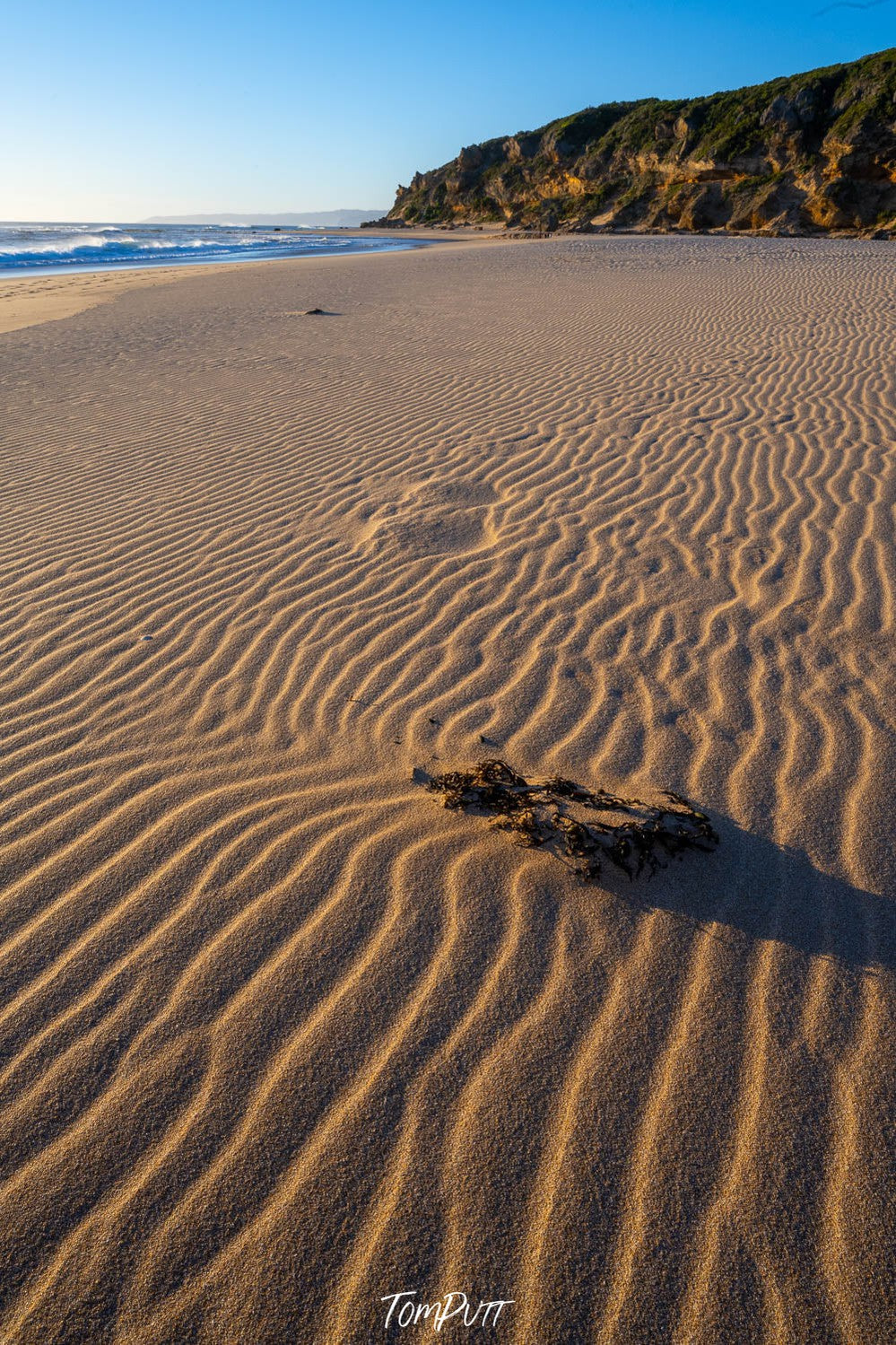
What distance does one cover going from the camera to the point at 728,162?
35219 mm

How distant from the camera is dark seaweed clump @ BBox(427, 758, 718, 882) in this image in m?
2.62

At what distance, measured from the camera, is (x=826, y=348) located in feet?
31.6

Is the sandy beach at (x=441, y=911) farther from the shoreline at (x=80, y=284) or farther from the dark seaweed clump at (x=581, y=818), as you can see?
the shoreline at (x=80, y=284)

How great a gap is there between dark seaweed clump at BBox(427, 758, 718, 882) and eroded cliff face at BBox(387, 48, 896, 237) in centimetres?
3119

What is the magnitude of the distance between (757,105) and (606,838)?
45.0m

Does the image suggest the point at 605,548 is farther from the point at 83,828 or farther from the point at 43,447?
the point at 43,447

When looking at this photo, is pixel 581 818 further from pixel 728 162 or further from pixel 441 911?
pixel 728 162

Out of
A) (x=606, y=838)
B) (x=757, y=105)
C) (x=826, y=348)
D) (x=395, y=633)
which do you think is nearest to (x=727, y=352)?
(x=826, y=348)

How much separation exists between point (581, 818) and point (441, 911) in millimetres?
638

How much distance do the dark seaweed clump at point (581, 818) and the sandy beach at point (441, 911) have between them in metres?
0.09

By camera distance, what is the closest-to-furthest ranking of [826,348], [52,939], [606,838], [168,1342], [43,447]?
[168,1342]
[52,939]
[606,838]
[43,447]
[826,348]

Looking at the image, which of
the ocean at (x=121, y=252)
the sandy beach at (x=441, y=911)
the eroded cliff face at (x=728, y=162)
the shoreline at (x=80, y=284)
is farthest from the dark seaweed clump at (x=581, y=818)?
the ocean at (x=121, y=252)

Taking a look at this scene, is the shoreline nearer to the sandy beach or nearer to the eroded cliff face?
the sandy beach

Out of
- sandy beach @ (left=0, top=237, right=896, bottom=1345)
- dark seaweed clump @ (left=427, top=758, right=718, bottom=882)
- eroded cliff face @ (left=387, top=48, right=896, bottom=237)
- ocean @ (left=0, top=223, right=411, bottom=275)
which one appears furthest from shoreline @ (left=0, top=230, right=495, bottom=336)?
eroded cliff face @ (left=387, top=48, right=896, bottom=237)
